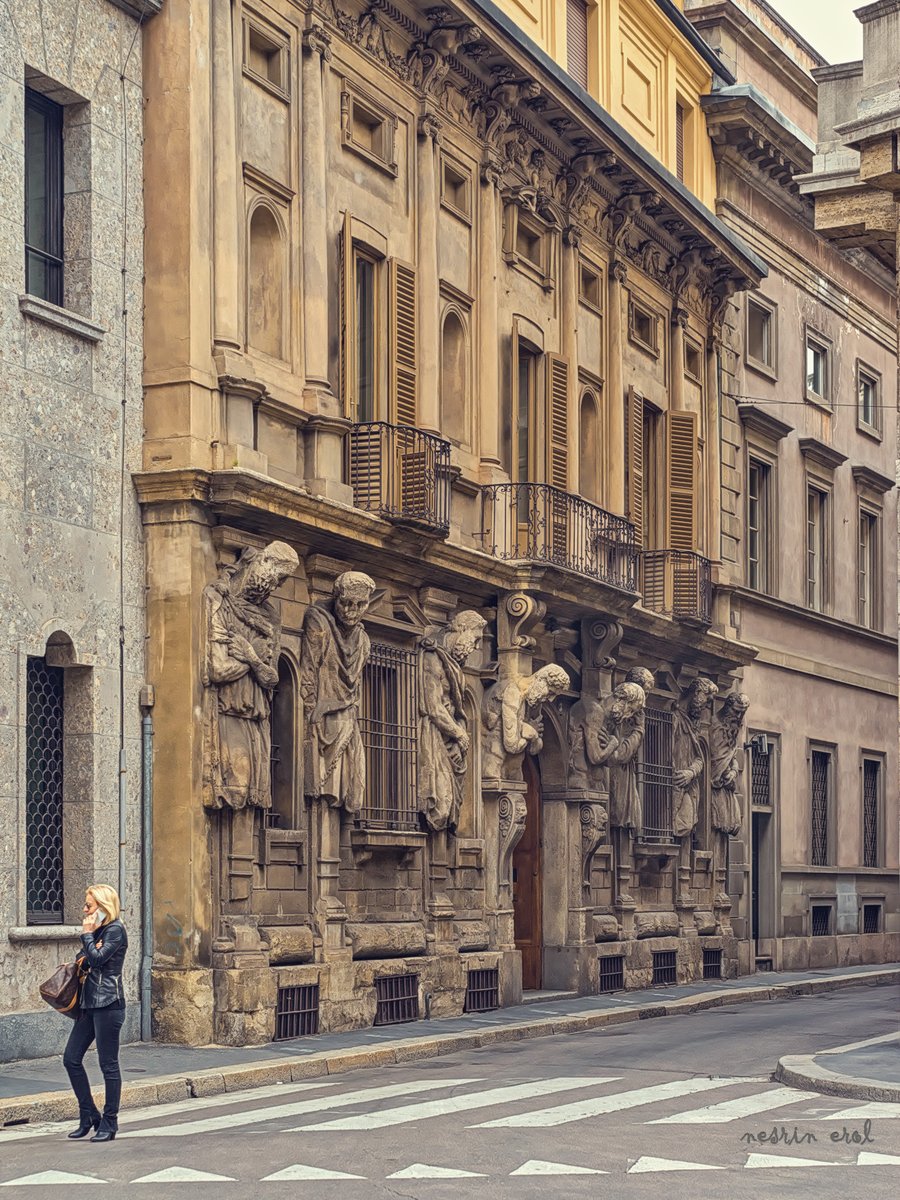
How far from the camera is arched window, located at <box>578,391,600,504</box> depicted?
2998 centimetres

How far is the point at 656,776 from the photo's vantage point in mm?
31047

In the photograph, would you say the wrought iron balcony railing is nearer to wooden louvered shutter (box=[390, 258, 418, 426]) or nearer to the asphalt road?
wooden louvered shutter (box=[390, 258, 418, 426])

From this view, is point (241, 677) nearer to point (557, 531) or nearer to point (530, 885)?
point (557, 531)

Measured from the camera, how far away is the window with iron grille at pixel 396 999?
2244 centimetres

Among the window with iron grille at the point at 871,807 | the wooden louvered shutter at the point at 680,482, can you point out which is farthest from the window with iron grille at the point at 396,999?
the window with iron grille at the point at 871,807

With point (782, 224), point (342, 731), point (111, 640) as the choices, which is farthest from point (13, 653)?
point (782, 224)

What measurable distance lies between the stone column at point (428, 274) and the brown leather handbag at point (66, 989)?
12.0m

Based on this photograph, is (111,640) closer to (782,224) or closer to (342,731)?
(342,731)

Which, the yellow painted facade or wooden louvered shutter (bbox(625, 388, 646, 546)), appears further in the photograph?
wooden louvered shutter (bbox(625, 388, 646, 546))

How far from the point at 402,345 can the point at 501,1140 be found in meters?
12.5

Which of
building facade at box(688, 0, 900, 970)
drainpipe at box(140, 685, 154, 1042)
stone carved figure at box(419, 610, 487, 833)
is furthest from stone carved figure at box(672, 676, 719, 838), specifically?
drainpipe at box(140, 685, 154, 1042)

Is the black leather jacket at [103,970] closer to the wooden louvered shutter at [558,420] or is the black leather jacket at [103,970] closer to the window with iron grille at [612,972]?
the wooden louvered shutter at [558,420]

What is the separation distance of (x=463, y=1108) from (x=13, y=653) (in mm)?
5612

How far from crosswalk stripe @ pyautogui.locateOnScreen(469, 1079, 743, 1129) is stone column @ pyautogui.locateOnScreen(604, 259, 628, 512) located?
13.8 m
